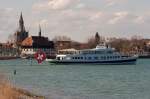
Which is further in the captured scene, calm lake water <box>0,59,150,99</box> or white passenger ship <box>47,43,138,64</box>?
white passenger ship <box>47,43,138,64</box>

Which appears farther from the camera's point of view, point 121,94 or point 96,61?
point 96,61

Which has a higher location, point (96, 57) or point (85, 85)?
point (96, 57)

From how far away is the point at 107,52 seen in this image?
107 meters

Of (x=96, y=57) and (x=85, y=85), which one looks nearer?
(x=85, y=85)

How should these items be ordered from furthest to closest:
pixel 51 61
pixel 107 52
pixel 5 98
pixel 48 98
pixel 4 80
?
1. pixel 51 61
2. pixel 107 52
3. pixel 48 98
4. pixel 4 80
5. pixel 5 98

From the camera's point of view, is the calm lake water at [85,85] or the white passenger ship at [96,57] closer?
the calm lake water at [85,85]

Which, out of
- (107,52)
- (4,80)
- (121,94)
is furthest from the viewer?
(107,52)

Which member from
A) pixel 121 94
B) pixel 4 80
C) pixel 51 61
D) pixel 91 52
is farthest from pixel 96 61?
pixel 4 80

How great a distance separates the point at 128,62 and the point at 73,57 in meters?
12.1

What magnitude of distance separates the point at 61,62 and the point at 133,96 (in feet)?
248

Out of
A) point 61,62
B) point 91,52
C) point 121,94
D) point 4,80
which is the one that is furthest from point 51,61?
point 4,80

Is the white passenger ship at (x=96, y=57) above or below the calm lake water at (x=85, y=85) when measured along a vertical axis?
above

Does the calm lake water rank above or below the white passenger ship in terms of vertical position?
below

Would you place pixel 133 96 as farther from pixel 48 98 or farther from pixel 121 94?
pixel 48 98
